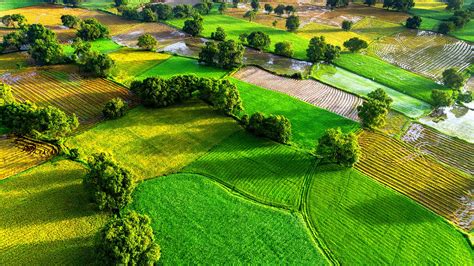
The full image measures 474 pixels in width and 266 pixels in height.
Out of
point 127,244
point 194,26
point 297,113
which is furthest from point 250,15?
point 127,244

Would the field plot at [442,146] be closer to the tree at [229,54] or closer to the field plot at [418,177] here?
the field plot at [418,177]

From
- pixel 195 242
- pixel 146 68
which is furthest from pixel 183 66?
pixel 195 242

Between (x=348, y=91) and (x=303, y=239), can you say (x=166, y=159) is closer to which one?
(x=303, y=239)

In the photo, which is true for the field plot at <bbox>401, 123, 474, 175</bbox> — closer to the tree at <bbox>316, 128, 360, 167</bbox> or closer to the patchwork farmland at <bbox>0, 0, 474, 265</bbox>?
the patchwork farmland at <bbox>0, 0, 474, 265</bbox>

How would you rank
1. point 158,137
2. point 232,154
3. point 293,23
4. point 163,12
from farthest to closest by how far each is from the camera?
point 163,12, point 293,23, point 158,137, point 232,154

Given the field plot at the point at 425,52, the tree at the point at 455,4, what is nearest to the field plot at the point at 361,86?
the field plot at the point at 425,52

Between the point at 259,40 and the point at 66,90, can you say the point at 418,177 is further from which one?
the point at 66,90

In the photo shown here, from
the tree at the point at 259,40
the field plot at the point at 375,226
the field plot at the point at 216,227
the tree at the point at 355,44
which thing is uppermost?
the tree at the point at 259,40
